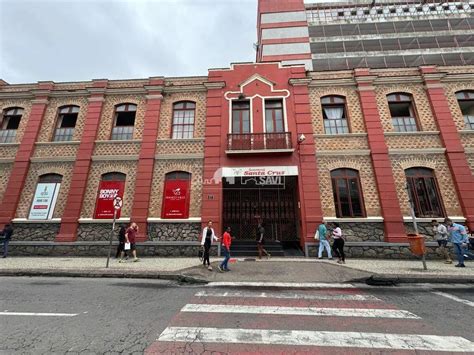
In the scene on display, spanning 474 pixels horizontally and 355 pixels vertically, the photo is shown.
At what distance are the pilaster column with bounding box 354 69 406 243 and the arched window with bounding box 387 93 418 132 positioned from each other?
114 cm

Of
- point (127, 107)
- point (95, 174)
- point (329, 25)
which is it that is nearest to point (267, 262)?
point (95, 174)

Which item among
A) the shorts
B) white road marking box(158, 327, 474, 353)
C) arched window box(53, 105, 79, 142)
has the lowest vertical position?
white road marking box(158, 327, 474, 353)

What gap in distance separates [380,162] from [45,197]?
17.8 metres

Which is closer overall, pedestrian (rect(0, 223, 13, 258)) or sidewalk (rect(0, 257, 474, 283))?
sidewalk (rect(0, 257, 474, 283))

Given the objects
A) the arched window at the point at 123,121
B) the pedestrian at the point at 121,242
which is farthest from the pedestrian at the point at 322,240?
the arched window at the point at 123,121

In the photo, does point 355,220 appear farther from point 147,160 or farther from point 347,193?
point 147,160

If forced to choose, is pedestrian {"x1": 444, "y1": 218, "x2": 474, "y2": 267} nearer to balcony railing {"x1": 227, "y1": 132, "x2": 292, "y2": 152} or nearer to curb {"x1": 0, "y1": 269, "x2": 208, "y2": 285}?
balcony railing {"x1": 227, "y1": 132, "x2": 292, "y2": 152}

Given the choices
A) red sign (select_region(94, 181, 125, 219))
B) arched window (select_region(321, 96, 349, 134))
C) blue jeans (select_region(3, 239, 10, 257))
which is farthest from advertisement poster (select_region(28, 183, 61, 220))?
arched window (select_region(321, 96, 349, 134))

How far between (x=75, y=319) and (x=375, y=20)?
3697 centimetres

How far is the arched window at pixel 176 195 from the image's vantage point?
36.9 ft

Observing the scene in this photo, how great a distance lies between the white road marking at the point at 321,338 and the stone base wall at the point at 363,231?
7.55 meters

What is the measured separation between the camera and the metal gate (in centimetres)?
1262

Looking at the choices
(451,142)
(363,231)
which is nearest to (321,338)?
(363,231)

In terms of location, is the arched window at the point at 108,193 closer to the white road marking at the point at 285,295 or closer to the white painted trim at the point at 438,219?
the white road marking at the point at 285,295
